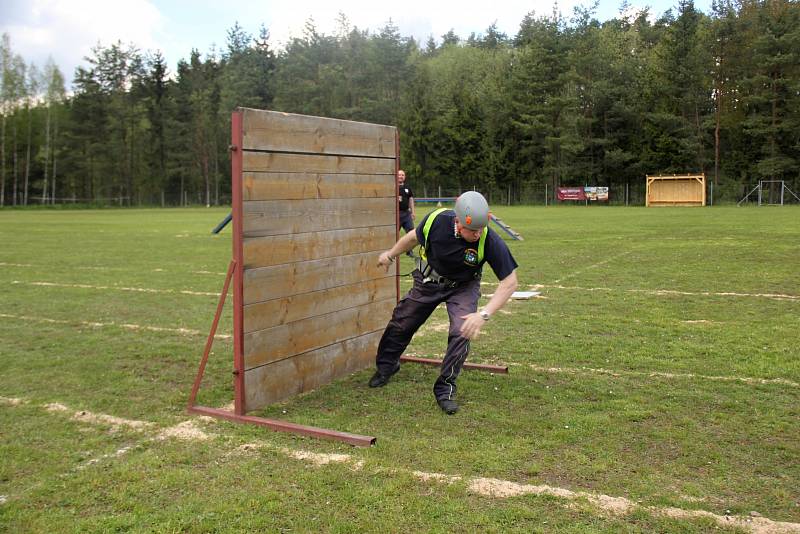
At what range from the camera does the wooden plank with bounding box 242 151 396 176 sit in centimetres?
537

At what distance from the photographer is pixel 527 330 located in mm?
8438

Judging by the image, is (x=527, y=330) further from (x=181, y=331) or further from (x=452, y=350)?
(x=181, y=331)

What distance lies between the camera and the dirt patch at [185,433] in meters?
4.91

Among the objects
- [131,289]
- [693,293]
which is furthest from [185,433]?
[693,293]

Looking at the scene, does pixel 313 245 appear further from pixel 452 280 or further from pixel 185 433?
pixel 185 433

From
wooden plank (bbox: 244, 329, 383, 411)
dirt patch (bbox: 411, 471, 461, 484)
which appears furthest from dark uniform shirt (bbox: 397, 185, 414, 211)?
dirt patch (bbox: 411, 471, 461, 484)

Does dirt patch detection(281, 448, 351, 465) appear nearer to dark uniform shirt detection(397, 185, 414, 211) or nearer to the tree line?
dark uniform shirt detection(397, 185, 414, 211)

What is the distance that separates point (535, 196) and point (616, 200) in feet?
24.1

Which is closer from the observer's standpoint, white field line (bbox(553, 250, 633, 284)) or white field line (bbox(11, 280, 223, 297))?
white field line (bbox(11, 280, 223, 297))

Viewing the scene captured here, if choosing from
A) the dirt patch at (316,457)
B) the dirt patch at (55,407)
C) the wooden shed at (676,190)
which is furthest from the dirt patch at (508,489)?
the wooden shed at (676,190)

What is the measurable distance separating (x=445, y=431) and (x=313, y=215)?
7.38 ft

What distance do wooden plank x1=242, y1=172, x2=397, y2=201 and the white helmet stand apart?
4.88 ft

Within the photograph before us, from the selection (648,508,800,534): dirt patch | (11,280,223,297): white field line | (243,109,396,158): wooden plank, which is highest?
Result: (243,109,396,158): wooden plank

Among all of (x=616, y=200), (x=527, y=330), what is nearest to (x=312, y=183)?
(x=527, y=330)
